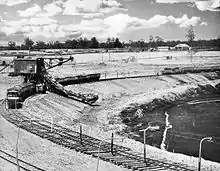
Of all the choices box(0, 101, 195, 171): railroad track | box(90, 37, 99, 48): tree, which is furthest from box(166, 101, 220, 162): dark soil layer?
box(90, 37, 99, 48): tree

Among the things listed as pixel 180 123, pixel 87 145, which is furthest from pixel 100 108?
pixel 87 145

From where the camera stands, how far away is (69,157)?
25.9 metres

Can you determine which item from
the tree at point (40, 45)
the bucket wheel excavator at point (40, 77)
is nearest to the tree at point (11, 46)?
the tree at point (40, 45)

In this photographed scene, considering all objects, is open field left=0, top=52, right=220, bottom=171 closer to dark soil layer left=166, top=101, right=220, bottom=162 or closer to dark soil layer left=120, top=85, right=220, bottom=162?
dark soil layer left=120, top=85, right=220, bottom=162

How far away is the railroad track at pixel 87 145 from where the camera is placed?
24442mm

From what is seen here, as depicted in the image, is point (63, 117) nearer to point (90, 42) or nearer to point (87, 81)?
point (87, 81)

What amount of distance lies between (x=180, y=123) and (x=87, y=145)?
64.1 feet

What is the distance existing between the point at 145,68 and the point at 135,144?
211ft

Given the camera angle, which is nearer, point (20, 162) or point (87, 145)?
point (20, 162)

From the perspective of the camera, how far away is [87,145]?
2883cm

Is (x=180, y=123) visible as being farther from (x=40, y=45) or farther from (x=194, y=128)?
(x=40, y=45)

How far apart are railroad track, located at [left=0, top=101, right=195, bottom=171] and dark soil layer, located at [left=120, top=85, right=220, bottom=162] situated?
23.3ft

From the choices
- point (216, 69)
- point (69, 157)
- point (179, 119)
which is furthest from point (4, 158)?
point (216, 69)

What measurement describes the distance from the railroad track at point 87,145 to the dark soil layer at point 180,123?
23.3 ft
